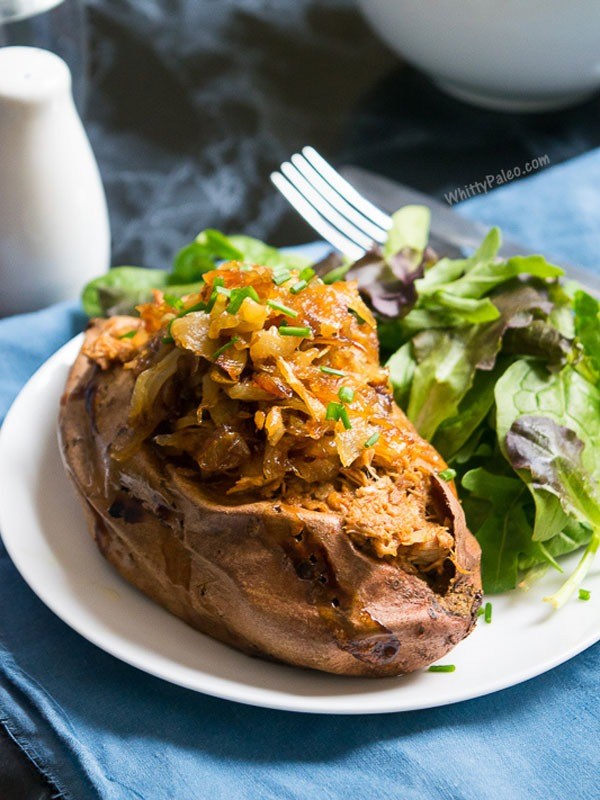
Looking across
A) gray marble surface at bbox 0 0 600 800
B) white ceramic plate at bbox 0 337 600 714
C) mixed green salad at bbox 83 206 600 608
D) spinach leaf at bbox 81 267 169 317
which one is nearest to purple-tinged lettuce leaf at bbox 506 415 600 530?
mixed green salad at bbox 83 206 600 608

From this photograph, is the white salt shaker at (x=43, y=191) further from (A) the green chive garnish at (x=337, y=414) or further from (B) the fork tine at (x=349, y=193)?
(A) the green chive garnish at (x=337, y=414)

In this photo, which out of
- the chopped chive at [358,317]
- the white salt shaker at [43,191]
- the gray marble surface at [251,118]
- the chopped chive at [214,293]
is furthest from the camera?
the gray marble surface at [251,118]

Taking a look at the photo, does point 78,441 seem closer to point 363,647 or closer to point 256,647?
point 256,647

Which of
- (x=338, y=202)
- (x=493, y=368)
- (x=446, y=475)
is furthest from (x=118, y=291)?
(x=446, y=475)

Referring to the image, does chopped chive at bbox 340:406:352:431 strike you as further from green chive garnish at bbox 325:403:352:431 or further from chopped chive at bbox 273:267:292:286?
chopped chive at bbox 273:267:292:286

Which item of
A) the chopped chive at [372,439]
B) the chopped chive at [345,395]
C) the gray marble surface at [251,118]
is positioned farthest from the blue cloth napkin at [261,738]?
the gray marble surface at [251,118]

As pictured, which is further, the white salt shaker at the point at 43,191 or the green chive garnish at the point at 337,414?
the white salt shaker at the point at 43,191

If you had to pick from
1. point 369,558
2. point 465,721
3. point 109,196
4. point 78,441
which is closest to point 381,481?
point 369,558
